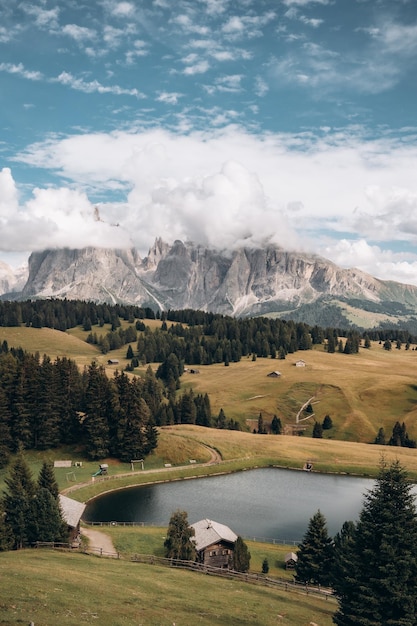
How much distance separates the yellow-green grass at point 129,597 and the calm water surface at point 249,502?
29588 millimetres

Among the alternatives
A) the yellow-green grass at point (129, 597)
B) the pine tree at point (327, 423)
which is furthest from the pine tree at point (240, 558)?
the pine tree at point (327, 423)

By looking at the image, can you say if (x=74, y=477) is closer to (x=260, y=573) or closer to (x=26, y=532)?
(x=26, y=532)

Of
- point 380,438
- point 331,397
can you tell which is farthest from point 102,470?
point 331,397

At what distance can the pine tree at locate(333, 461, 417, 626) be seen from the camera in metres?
33.1

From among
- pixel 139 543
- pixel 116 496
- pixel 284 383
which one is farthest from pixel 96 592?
pixel 284 383

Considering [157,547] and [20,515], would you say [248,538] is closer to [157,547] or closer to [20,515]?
[157,547]

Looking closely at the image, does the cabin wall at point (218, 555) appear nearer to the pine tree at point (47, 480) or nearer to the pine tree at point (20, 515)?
the pine tree at point (20, 515)

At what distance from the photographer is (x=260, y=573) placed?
195 ft

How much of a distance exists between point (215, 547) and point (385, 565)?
33.4 m

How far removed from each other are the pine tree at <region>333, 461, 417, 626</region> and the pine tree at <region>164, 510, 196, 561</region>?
89.7ft

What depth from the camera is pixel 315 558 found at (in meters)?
57.7

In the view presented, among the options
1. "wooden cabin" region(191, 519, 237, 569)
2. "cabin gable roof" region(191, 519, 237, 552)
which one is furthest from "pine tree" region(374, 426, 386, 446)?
"wooden cabin" region(191, 519, 237, 569)

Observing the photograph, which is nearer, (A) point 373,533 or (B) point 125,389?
(A) point 373,533

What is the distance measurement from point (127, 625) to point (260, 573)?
31037 millimetres
